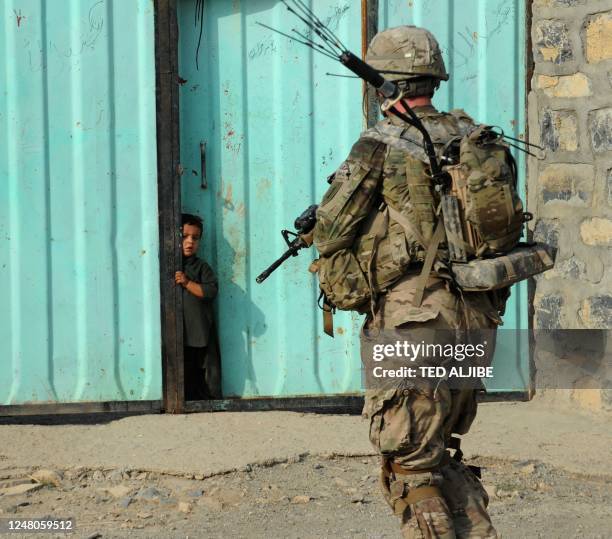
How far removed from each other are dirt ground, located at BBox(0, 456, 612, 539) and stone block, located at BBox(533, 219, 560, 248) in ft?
4.62

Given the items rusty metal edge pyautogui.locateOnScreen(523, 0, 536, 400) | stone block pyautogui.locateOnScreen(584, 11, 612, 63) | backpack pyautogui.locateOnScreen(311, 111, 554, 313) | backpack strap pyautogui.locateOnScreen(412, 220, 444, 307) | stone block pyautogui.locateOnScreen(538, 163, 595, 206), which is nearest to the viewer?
backpack pyautogui.locateOnScreen(311, 111, 554, 313)

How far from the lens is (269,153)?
22.1ft

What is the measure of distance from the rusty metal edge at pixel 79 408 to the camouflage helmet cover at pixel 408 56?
116 inches

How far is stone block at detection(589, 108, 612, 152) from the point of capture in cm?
638

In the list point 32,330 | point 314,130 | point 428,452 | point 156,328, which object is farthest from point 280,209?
point 428,452

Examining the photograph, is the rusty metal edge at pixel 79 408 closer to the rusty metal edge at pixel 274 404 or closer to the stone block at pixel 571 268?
the rusty metal edge at pixel 274 404

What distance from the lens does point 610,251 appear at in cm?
639

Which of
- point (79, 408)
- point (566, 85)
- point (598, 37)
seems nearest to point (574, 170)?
point (566, 85)

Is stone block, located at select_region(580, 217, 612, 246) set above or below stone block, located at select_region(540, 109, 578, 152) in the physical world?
below

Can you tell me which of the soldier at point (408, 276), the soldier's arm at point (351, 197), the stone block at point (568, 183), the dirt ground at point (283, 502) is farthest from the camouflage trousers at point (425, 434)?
the stone block at point (568, 183)

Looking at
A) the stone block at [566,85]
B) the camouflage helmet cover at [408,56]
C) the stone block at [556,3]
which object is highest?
the stone block at [556,3]

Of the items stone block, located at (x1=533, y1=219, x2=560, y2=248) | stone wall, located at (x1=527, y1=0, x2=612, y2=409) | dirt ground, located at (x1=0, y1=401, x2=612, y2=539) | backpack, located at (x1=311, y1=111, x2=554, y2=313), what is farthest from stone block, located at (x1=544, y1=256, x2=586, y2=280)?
backpack, located at (x1=311, y1=111, x2=554, y2=313)

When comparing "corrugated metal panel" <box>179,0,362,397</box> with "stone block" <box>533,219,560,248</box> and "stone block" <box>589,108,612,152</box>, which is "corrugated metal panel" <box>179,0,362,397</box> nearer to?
"stone block" <box>533,219,560,248</box>

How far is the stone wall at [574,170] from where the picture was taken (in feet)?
21.1
